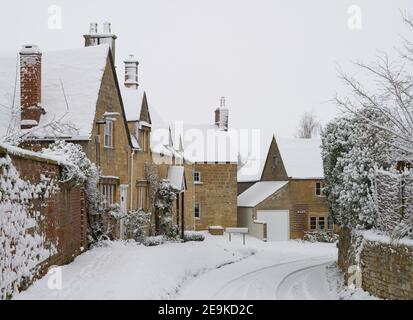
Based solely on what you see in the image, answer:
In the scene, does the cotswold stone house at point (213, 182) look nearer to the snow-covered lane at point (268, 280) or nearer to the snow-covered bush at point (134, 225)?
the snow-covered lane at point (268, 280)

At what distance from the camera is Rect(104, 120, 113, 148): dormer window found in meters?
26.0

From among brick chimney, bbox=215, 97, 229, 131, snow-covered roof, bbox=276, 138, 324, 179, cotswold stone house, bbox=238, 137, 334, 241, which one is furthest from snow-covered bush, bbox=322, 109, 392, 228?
brick chimney, bbox=215, 97, 229, 131

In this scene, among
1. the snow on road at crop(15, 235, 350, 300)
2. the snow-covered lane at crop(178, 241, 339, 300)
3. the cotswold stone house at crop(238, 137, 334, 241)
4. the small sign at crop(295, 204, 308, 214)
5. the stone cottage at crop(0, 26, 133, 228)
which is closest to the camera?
the snow on road at crop(15, 235, 350, 300)

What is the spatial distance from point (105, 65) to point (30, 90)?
12.1 feet

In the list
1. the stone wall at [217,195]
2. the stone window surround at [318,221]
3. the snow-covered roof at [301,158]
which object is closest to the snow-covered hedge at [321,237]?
the stone window surround at [318,221]

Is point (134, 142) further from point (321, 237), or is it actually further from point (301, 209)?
point (321, 237)

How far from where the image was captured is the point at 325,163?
25156 mm

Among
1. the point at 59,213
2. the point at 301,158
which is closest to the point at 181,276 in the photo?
the point at 59,213

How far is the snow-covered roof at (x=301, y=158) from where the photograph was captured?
44.3 meters

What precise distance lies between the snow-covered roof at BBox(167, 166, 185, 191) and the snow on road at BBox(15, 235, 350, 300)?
8872 mm

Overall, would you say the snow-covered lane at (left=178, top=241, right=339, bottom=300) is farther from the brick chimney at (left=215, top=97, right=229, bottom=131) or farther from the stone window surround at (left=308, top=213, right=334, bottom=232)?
the brick chimney at (left=215, top=97, right=229, bottom=131)

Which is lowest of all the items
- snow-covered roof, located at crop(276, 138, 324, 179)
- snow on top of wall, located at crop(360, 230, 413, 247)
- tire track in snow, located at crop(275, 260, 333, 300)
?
tire track in snow, located at crop(275, 260, 333, 300)

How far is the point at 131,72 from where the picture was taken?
38375 mm

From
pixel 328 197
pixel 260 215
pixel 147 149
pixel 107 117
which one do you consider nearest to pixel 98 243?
pixel 107 117
